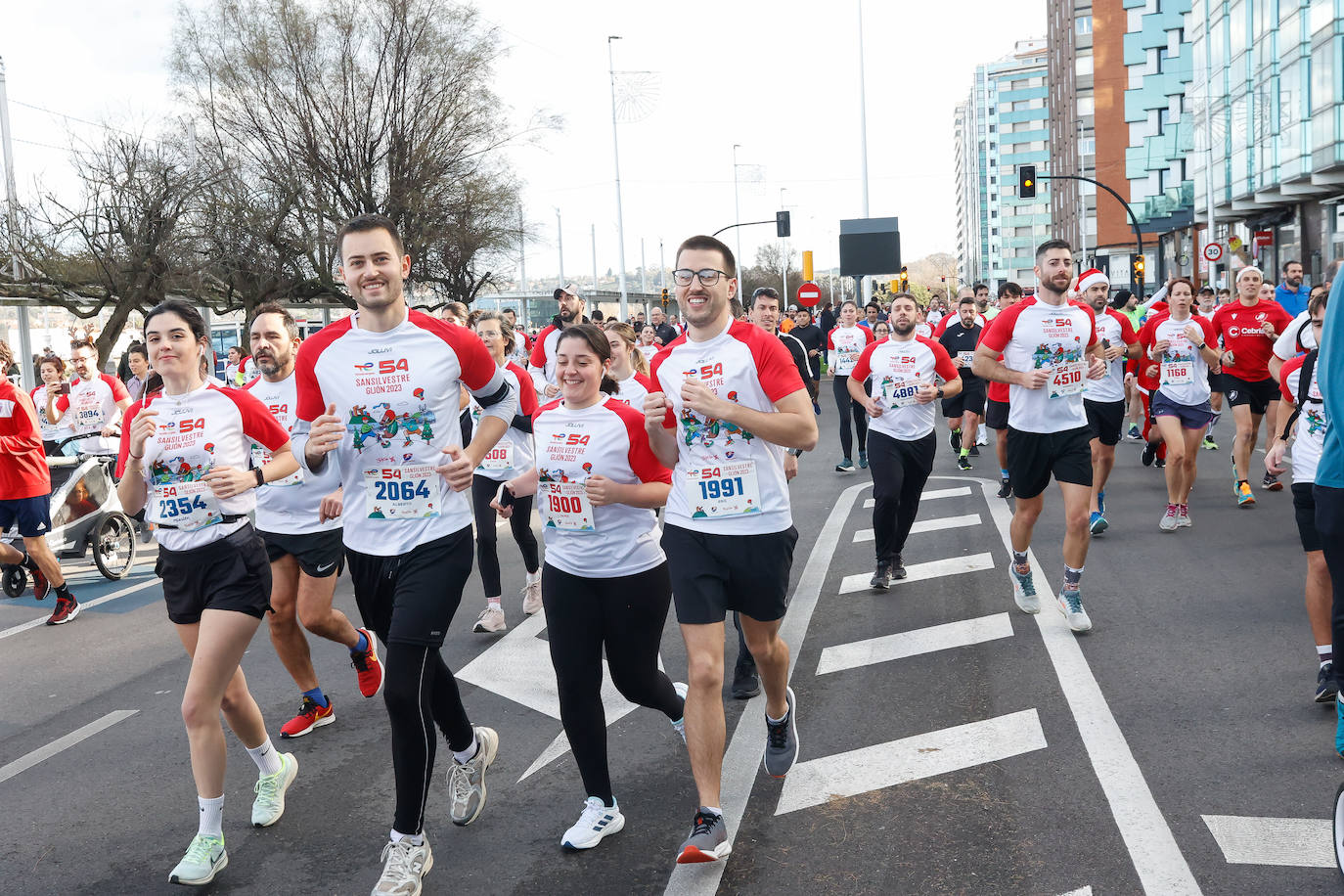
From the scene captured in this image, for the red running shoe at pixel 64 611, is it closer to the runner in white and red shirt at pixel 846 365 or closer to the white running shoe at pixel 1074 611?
the white running shoe at pixel 1074 611

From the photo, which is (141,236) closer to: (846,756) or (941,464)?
(941,464)

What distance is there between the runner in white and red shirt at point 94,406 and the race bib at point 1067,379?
8.58 meters

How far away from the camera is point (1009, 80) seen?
500ft

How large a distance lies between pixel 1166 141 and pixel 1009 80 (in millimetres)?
86096

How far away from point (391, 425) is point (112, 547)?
7842 millimetres

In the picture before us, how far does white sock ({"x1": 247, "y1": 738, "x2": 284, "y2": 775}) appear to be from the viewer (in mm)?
4766

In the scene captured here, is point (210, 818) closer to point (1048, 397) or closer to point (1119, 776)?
point (1119, 776)

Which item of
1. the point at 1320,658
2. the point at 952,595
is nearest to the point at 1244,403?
the point at 952,595

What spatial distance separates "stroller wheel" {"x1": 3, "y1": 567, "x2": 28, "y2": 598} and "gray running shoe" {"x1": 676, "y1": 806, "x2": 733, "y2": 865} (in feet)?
26.0

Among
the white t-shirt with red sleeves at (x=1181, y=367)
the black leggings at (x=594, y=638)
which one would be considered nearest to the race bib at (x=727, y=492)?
the black leggings at (x=594, y=638)

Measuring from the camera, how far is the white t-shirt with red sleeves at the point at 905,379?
852 centimetres

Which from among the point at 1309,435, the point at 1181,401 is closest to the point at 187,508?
the point at 1309,435

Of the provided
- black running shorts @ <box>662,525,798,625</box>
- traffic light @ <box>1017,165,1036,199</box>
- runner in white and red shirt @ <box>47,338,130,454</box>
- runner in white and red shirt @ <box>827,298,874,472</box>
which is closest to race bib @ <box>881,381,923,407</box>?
black running shorts @ <box>662,525,798,625</box>

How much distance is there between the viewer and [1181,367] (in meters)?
10.5
